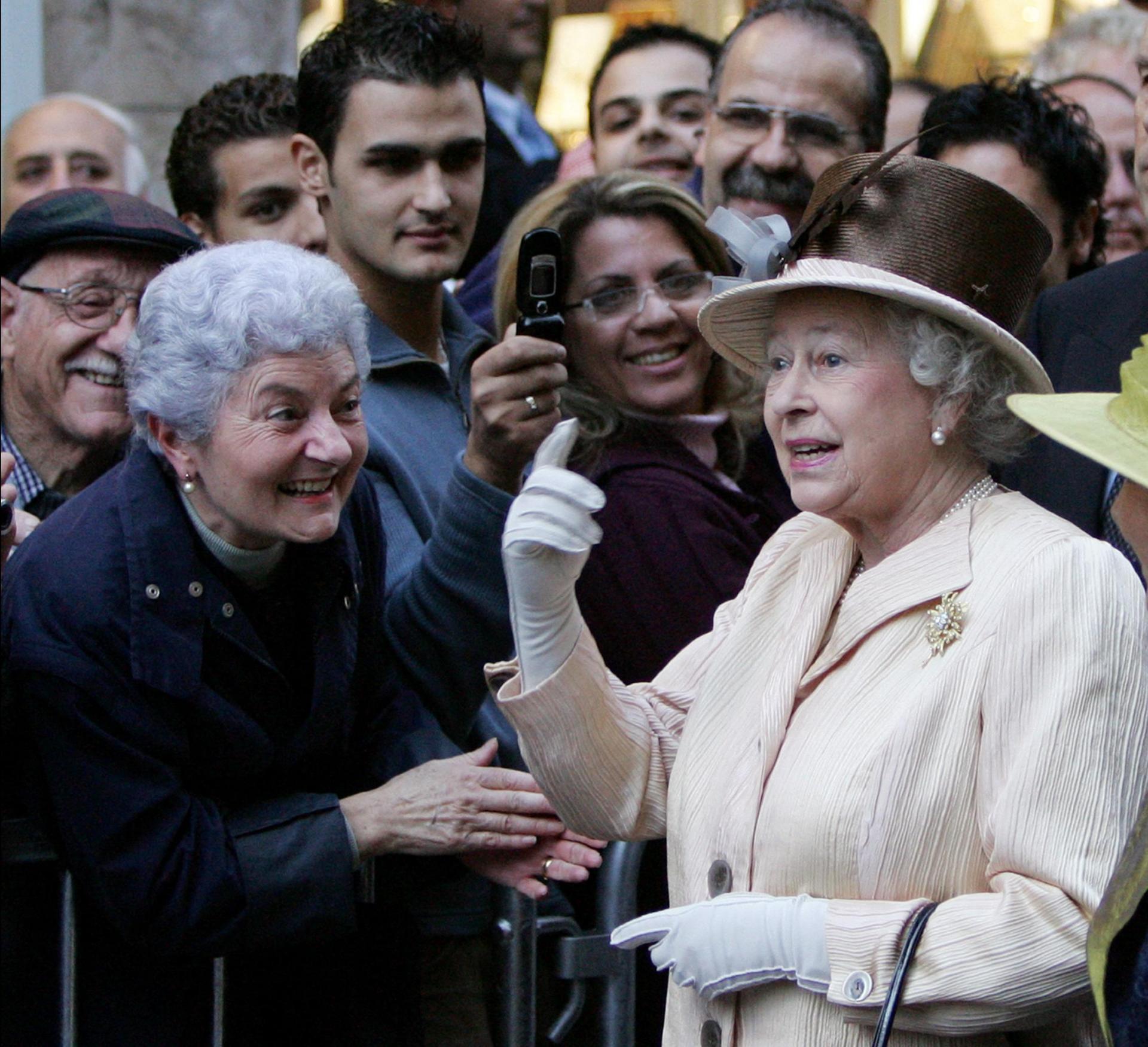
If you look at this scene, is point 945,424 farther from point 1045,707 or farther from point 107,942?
point 107,942

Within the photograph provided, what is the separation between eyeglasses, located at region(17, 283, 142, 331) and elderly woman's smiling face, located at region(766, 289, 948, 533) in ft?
5.31

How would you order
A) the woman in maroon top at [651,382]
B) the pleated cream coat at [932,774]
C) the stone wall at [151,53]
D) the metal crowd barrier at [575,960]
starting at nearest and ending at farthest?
the pleated cream coat at [932,774]
the metal crowd barrier at [575,960]
the woman in maroon top at [651,382]
the stone wall at [151,53]

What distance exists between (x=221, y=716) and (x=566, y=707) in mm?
599

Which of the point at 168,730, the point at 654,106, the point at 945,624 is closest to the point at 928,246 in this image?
the point at 945,624


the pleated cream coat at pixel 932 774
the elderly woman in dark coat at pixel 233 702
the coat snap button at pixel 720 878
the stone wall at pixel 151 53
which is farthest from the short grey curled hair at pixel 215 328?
the stone wall at pixel 151 53

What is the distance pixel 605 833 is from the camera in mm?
2580

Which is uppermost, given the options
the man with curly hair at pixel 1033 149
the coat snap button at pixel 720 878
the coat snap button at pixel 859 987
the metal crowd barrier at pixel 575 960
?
the man with curly hair at pixel 1033 149

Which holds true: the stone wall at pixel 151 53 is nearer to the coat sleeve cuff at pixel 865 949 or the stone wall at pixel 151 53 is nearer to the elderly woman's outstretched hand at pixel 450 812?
the elderly woman's outstretched hand at pixel 450 812

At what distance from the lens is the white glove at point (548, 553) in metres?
2.29

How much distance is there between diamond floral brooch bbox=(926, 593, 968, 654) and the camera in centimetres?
221

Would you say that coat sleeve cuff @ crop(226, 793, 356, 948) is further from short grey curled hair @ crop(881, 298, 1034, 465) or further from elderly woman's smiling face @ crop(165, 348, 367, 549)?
short grey curled hair @ crop(881, 298, 1034, 465)

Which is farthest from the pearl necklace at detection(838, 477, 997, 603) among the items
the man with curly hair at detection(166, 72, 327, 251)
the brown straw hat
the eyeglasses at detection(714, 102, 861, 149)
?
the man with curly hair at detection(166, 72, 327, 251)

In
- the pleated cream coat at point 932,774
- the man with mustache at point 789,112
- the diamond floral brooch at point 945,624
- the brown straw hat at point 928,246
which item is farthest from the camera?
the man with mustache at point 789,112

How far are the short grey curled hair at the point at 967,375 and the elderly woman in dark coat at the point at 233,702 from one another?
971 millimetres
